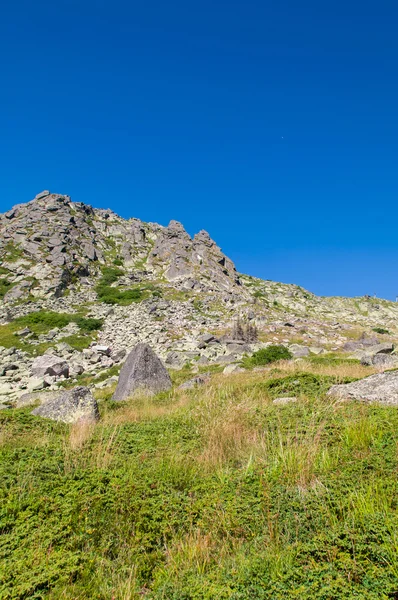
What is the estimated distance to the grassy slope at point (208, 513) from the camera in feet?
9.86

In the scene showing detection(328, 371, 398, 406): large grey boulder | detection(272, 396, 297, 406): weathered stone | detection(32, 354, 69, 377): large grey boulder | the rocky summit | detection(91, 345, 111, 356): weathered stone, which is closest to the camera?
detection(328, 371, 398, 406): large grey boulder

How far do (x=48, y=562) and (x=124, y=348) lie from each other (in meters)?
25.2

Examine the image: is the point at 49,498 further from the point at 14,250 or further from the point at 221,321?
the point at 14,250

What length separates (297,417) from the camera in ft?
24.0

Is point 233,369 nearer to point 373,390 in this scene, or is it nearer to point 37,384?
point 373,390

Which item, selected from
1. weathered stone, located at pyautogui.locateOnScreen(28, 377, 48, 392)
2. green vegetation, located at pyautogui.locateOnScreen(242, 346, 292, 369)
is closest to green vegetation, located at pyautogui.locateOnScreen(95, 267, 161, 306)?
green vegetation, located at pyautogui.locateOnScreen(242, 346, 292, 369)

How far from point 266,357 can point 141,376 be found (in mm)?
10203

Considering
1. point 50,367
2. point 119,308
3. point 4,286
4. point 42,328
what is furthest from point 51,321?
point 4,286

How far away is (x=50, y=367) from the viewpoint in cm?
2069

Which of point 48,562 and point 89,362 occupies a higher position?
point 89,362

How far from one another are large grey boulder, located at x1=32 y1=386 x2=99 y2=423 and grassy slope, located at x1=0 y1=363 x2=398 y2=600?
2.52 m

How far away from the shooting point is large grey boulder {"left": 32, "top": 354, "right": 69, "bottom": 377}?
20.4 m

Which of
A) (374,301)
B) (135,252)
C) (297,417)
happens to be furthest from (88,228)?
(374,301)

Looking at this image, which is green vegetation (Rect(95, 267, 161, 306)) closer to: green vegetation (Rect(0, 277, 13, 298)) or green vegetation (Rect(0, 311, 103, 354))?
green vegetation (Rect(0, 311, 103, 354))
